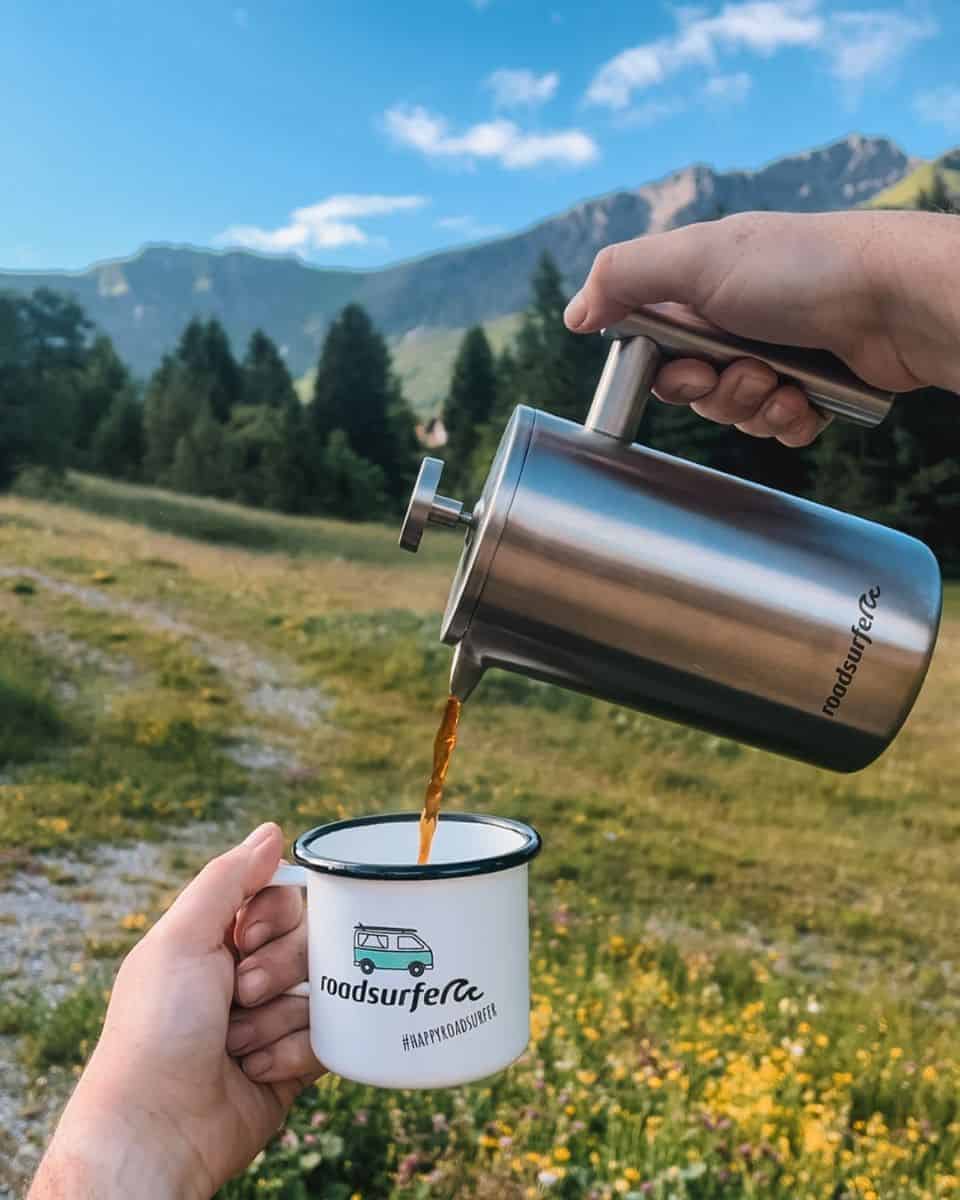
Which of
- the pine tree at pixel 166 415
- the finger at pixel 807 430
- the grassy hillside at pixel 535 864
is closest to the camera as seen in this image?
the finger at pixel 807 430

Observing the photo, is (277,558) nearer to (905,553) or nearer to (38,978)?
(38,978)

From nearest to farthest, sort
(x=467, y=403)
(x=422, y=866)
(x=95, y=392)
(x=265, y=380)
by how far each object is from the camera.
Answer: (x=422, y=866) → (x=95, y=392) → (x=265, y=380) → (x=467, y=403)

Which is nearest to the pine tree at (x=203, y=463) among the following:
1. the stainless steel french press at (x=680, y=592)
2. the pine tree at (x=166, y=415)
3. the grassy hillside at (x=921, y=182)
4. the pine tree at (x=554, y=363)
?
the pine tree at (x=166, y=415)

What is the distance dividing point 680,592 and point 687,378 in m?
0.16

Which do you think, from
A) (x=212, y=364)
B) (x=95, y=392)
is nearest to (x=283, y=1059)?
(x=95, y=392)

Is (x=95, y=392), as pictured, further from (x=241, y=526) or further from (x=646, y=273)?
(x=646, y=273)

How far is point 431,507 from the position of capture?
0.65 m

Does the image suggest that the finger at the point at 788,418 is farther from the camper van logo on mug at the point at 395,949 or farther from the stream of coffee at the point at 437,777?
the camper van logo on mug at the point at 395,949

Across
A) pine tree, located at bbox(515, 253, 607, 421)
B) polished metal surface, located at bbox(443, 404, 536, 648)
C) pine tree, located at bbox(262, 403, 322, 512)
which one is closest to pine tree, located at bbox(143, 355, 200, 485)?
pine tree, located at bbox(262, 403, 322, 512)

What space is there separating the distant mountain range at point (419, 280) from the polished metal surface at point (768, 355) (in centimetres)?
280

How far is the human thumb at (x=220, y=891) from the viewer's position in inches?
28.7

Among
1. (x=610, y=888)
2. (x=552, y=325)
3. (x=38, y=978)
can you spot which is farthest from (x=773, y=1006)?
(x=552, y=325)

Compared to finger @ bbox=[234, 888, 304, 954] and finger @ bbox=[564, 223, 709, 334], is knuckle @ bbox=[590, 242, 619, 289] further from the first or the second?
finger @ bbox=[234, 888, 304, 954]

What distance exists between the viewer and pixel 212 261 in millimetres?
6016
